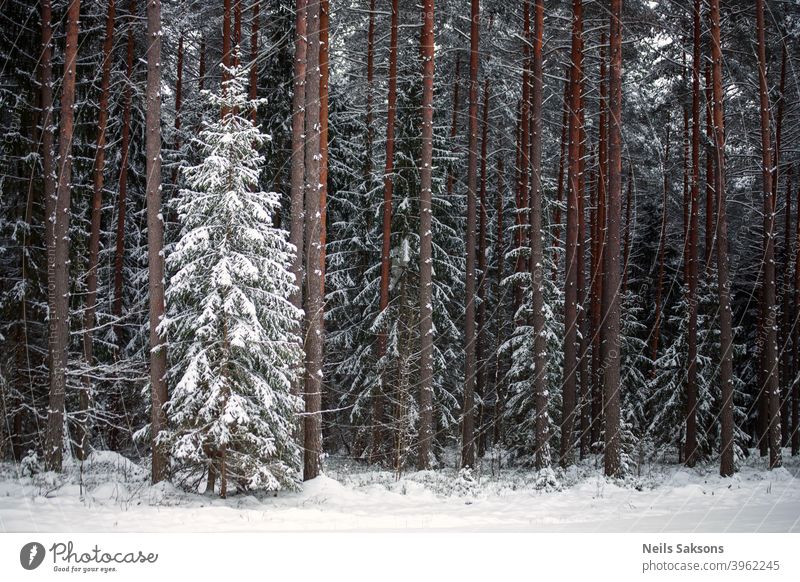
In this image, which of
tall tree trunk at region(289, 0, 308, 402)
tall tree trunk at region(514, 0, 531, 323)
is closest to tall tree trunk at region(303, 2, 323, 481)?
tall tree trunk at region(289, 0, 308, 402)

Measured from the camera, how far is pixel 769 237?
57.1ft

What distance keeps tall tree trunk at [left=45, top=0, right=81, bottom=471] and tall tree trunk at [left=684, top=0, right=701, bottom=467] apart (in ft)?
55.9

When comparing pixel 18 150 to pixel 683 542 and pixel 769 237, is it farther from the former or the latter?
pixel 769 237

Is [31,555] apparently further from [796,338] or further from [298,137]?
[796,338]

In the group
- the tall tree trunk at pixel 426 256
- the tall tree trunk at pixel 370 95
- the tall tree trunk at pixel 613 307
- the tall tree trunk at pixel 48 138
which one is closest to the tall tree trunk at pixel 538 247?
the tall tree trunk at pixel 613 307

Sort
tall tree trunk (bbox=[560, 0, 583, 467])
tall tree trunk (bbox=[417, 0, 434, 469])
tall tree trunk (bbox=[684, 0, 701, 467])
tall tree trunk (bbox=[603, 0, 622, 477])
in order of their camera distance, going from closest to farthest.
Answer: tall tree trunk (bbox=[603, 0, 622, 477]) → tall tree trunk (bbox=[417, 0, 434, 469]) → tall tree trunk (bbox=[560, 0, 583, 467]) → tall tree trunk (bbox=[684, 0, 701, 467])

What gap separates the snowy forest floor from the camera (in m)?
10.0

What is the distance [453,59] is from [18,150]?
15.2 meters

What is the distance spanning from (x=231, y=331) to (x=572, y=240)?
12.1 metres

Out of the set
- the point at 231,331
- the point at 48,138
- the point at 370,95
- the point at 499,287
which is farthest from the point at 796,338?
the point at 48,138

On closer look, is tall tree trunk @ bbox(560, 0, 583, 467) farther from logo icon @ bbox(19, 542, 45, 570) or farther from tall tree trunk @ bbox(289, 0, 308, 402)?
logo icon @ bbox(19, 542, 45, 570)

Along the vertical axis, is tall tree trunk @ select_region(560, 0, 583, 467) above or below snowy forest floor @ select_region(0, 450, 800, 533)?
above

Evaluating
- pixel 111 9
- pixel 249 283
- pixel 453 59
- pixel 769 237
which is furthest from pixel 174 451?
pixel 453 59

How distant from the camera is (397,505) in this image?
12.2 meters
